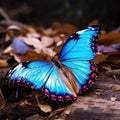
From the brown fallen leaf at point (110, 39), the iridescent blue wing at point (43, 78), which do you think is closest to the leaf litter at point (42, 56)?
the brown fallen leaf at point (110, 39)

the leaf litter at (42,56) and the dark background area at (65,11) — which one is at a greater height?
the dark background area at (65,11)

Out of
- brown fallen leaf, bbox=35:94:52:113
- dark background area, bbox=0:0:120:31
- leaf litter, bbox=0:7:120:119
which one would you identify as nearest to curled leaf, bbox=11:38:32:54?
leaf litter, bbox=0:7:120:119

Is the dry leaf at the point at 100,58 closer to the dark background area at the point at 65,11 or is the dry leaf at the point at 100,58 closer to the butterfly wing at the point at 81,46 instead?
the butterfly wing at the point at 81,46

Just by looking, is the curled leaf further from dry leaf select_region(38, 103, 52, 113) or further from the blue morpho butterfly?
dry leaf select_region(38, 103, 52, 113)

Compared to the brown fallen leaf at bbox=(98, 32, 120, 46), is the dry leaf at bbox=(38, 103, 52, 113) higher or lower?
lower

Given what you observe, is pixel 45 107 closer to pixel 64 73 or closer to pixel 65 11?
pixel 64 73

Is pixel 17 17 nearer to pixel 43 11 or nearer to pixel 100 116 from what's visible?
pixel 43 11

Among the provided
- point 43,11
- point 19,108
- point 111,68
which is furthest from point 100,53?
point 43,11
